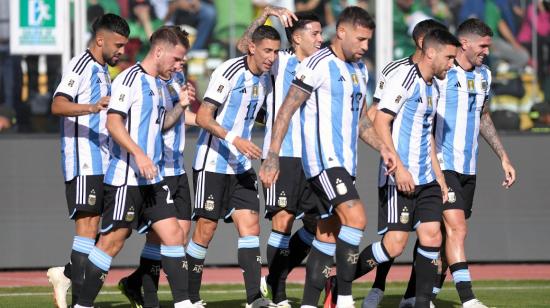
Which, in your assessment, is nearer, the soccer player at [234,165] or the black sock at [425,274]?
the black sock at [425,274]

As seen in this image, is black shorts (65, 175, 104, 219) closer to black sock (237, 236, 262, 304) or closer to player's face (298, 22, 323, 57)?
black sock (237, 236, 262, 304)

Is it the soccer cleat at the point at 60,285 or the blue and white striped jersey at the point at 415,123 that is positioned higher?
the blue and white striped jersey at the point at 415,123

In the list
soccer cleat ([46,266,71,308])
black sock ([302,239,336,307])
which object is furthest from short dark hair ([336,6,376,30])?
soccer cleat ([46,266,71,308])

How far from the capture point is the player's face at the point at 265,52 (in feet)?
35.8

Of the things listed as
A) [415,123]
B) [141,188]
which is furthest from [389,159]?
[141,188]

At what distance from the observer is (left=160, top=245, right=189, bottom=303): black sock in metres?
10.0

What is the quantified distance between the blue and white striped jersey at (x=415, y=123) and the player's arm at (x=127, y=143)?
1.97 metres

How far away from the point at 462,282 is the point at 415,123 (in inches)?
60.5

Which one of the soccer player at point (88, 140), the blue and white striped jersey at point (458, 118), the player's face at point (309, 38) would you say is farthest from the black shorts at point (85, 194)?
the blue and white striped jersey at point (458, 118)

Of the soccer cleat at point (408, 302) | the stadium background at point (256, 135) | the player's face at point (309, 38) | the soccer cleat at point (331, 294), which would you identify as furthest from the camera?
the stadium background at point (256, 135)

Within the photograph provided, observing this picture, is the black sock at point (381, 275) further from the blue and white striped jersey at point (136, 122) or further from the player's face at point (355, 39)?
the blue and white striped jersey at point (136, 122)

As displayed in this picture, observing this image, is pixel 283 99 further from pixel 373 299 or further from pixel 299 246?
pixel 373 299

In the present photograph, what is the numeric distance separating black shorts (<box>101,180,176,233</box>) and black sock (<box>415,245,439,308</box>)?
1972mm

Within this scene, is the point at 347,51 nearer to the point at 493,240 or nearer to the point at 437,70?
the point at 437,70
